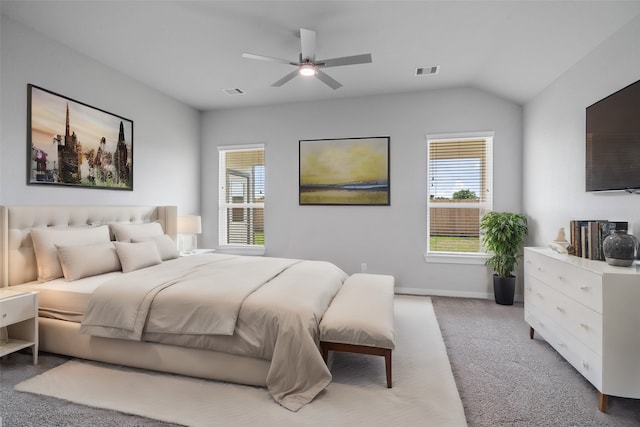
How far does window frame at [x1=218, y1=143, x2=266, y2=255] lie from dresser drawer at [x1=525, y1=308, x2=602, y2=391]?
12.4ft

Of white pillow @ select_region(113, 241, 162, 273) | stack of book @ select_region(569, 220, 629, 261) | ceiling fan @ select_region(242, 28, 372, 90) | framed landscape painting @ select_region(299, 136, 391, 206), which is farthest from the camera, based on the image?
framed landscape painting @ select_region(299, 136, 391, 206)

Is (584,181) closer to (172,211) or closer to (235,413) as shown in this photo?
(235,413)

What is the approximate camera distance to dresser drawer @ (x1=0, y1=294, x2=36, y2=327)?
7.33 feet

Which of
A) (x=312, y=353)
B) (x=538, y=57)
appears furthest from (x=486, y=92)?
(x=312, y=353)

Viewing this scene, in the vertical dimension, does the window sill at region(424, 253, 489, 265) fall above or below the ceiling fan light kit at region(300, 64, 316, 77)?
below

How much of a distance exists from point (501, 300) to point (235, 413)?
3.55 meters

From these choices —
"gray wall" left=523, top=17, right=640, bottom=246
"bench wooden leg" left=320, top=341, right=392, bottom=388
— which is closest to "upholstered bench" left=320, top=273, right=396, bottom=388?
"bench wooden leg" left=320, top=341, right=392, bottom=388

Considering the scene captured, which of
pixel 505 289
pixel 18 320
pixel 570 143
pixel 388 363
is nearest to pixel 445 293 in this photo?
pixel 505 289

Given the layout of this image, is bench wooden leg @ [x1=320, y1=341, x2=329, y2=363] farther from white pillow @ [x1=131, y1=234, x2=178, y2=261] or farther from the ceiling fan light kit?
white pillow @ [x1=131, y1=234, x2=178, y2=261]

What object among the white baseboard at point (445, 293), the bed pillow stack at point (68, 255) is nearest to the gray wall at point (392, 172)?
the white baseboard at point (445, 293)

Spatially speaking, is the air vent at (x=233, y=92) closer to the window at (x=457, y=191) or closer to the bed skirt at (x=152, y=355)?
the window at (x=457, y=191)

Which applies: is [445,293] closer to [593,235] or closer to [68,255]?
[593,235]

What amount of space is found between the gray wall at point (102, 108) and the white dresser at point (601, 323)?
180 inches

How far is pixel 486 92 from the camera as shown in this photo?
4281mm
